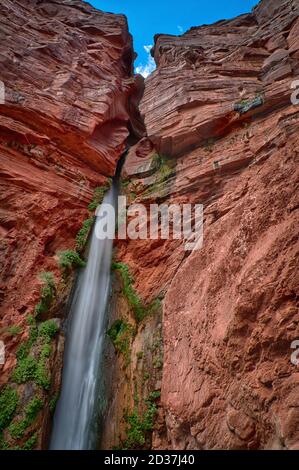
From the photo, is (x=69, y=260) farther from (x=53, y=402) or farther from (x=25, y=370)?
(x=53, y=402)

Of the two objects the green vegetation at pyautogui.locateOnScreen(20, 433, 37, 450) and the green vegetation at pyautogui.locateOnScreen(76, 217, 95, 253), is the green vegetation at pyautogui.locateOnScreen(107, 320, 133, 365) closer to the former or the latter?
the green vegetation at pyautogui.locateOnScreen(20, 433, 37, 450)

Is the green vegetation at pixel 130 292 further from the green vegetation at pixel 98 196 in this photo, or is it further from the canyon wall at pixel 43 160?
the green vegetation at pixel 98 196

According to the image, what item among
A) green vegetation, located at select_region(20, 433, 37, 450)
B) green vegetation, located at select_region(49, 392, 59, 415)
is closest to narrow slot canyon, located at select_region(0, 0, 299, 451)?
green vegetation, located at select_region(20, 433, 37, 450)

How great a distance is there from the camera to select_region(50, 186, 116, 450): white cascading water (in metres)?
7.36

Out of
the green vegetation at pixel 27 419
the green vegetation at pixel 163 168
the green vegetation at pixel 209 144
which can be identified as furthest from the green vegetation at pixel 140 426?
the green vegetation at pixel 209 144

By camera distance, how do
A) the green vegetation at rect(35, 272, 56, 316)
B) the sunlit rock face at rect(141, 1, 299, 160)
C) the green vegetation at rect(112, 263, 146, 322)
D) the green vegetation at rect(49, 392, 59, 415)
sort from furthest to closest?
1. the sunlit rock face at rect(141, 1, 299, 160)
2. the green vegetation at rect(112, 263, 146, 322)
3. the green vegetation at rect(35, 272, 56, 316)
4. the green vegetation at rect(49, 392, 59, 415)

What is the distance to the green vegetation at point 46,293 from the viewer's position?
28.3 ft

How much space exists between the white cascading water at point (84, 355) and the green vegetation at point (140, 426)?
105cm

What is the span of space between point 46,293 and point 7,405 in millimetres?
2930

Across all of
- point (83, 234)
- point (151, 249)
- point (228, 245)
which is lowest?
point (228, 245)

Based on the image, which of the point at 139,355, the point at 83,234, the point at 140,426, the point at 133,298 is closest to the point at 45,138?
the point at 83,234

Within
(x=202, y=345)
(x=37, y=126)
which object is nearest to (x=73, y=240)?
(x=37, y=126)

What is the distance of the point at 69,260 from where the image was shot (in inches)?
394

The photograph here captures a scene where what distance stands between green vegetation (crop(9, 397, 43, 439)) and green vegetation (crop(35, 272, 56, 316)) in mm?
2315
